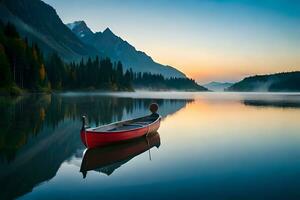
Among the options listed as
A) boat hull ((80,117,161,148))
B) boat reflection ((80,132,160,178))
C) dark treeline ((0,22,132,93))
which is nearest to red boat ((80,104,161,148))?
boat hull ((80,117,161,148))

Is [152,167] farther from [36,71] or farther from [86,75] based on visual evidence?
[86,75]

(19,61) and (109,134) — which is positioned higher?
(19,61)

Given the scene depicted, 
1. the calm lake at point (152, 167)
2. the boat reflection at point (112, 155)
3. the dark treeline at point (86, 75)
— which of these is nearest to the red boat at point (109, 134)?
the boat reflection at point (112, 155)

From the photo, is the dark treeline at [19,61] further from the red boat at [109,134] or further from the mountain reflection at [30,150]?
the red boat at [109,134]

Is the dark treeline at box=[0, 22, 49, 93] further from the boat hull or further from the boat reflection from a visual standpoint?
the boat reflection

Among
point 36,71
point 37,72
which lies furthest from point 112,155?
point 37,72

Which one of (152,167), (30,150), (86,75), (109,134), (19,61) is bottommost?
(152,167)

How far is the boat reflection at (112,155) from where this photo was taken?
16.0 meters

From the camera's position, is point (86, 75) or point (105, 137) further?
point (86, 75)

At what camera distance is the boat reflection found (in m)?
16.0

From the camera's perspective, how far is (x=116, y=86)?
173 m

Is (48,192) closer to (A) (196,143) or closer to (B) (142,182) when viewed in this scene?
(B) (142,182)

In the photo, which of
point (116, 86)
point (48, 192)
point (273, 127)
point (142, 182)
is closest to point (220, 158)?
point (142, 182)

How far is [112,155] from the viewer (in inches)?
741
